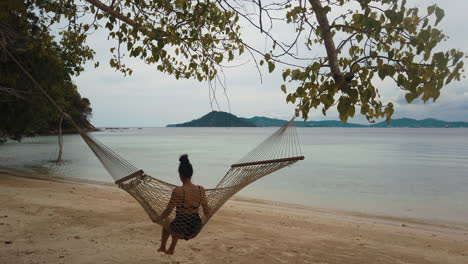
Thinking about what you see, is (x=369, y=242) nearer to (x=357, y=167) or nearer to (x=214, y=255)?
(x=214, y=255)

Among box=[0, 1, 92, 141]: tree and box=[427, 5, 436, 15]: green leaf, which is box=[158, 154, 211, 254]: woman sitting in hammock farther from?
box=[0, 1, 92, 141]: tree

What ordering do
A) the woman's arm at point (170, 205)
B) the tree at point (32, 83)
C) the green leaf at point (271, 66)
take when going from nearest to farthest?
1. the green leaf at point (271, 66)
2. the woman's arm at point (170, 205)
3. the tree at point (32, 83)

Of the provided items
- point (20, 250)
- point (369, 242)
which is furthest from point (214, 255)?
point (369, 242)

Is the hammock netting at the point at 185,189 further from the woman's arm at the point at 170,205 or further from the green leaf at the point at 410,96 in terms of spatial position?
the green leaf at the point at 410,96

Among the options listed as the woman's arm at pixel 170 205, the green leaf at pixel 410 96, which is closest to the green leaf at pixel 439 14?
the green leaf at pixel 410 96

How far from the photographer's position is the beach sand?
3365 mm

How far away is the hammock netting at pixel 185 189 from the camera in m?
2.53

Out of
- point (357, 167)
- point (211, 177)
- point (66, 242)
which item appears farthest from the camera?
point (357, 167)

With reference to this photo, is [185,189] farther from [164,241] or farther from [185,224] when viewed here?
[164,241]

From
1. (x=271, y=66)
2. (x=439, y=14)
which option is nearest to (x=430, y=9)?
(x=439, y=14)

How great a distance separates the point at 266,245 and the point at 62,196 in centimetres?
429

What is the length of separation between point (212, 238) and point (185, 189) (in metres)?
1.56

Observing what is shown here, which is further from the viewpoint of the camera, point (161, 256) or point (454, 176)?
point (454, 176)

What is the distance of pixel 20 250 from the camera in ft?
10.8
